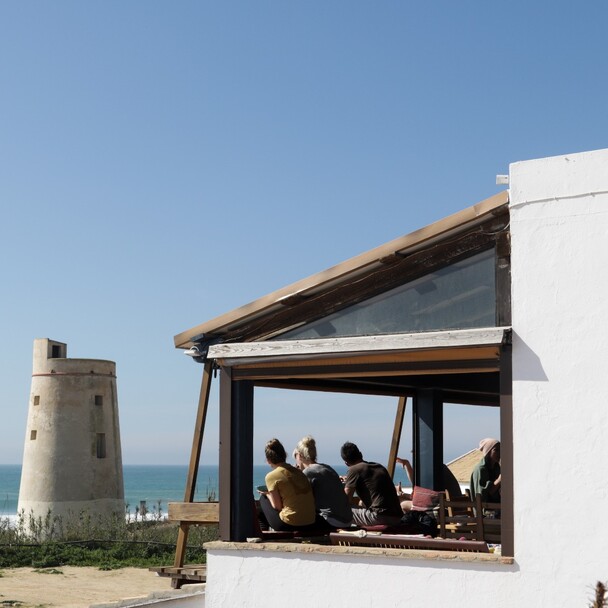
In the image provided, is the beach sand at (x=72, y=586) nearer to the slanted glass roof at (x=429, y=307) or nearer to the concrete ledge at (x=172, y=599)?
the concrete ledge at (x=172, y=599)

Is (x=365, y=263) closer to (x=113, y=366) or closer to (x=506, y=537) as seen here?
(x=506, y=537)

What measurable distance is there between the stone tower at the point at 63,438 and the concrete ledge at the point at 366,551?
21618 millimetres

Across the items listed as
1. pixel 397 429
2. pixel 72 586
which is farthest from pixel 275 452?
pixel 72 586

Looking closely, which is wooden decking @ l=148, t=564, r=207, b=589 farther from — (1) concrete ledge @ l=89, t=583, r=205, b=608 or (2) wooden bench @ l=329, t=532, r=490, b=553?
(2) wooden bench @ l=329, t=532, r=490, b=553

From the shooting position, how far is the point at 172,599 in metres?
10.3

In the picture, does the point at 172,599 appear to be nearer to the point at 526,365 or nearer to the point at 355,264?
the point at 355,264

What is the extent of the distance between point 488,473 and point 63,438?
2198 cm

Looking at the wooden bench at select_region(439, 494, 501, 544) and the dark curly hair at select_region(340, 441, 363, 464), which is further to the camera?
the dark curly hair at select_region(340, 441, 363, 464)

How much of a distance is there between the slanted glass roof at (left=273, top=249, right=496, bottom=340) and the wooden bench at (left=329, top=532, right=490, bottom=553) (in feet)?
5.69

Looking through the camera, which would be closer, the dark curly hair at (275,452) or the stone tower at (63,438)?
the dark curly hair at (275,452)

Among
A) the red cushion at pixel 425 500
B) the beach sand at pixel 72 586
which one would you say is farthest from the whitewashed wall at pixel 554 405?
the beach sand at pixel 72 586

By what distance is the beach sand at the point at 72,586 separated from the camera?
14.5m

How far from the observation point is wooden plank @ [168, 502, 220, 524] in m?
9.97

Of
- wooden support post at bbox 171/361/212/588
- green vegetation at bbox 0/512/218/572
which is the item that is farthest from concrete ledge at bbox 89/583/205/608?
green vegetation at bbox 0/512/218/572
